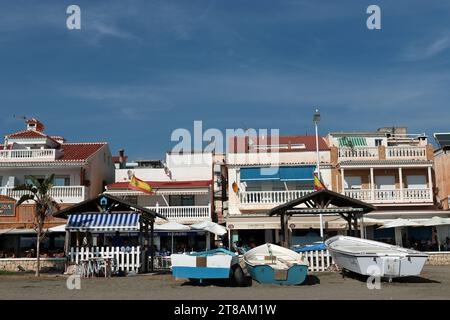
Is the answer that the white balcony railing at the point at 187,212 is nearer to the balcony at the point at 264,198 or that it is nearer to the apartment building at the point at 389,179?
the balcony at the point at 264,198

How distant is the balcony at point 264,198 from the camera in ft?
130

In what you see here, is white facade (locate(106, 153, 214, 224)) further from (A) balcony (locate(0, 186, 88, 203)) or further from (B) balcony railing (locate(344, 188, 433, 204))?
(B) balcony railing (locate(344, 188, 433, 204))

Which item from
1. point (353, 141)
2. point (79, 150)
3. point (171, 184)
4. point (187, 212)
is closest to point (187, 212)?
point (187, 212)

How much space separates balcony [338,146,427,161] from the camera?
40656mm

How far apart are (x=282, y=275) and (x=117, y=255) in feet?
28.5

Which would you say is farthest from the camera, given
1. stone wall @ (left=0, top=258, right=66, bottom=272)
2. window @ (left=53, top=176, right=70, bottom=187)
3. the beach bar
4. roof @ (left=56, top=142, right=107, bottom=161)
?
roof @ (left=56, top=142, right=107, bottom=161)

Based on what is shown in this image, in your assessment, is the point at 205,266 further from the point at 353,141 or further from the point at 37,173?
the point at 353,141

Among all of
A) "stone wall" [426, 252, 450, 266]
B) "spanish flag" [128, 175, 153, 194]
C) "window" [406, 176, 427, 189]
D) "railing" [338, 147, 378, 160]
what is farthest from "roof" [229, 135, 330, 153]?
"stone wall" [426, 252, 450, 266]

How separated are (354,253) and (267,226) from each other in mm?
17501

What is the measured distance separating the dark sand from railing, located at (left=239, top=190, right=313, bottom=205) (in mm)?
16672

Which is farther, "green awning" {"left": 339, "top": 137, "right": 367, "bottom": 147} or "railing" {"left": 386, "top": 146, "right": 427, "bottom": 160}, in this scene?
"green awning" {"left": 339, "top": 137, "right": 367, "bottom": 147}

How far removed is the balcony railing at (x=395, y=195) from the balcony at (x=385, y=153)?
97.1 inches
